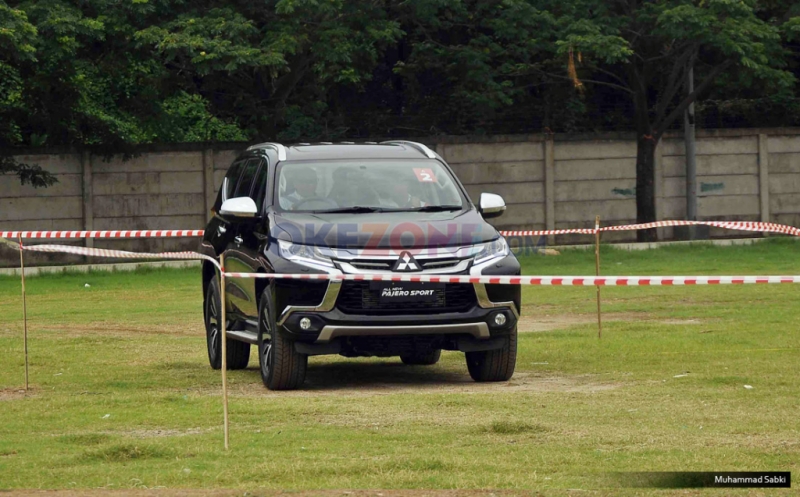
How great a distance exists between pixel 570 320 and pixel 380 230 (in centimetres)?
606

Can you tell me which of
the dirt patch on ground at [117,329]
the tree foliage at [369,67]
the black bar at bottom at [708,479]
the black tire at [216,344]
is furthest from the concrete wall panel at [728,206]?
the black bar at bottom at [708,479]

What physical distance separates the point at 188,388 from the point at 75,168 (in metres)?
16.2

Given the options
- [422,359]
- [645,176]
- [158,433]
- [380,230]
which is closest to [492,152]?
[645,176]

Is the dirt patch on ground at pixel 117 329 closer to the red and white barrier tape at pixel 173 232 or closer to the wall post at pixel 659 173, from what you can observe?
the red and white barrier tape at pixel 173 232

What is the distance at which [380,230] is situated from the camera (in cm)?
1021

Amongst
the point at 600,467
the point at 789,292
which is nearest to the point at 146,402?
the point at 600,467

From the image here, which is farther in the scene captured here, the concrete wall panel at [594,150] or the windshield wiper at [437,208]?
the concrete wall panel at [594,150]

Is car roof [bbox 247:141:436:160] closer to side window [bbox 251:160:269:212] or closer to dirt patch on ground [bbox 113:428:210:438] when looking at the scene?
side window [bbox 251:160:269:212]

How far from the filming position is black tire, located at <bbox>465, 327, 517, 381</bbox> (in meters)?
10.6

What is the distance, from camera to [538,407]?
9.12m

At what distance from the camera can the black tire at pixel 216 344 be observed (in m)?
12.0

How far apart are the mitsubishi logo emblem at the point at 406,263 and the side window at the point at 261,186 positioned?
157 cm

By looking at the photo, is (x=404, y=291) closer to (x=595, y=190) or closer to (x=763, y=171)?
(x=595, y=190)

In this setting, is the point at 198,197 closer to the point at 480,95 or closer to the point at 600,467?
the point at 480,95
